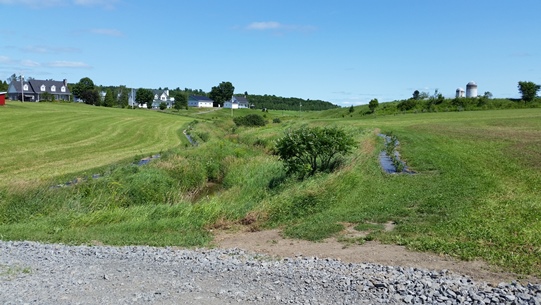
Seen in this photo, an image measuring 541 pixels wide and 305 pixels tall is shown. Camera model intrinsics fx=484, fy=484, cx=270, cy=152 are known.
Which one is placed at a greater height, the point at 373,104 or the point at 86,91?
the point at 86,91

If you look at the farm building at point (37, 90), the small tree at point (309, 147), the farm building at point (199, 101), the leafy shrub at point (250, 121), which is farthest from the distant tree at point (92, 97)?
the small tree at point (309, 147)

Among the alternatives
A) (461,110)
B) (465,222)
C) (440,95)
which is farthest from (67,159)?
(440,95)

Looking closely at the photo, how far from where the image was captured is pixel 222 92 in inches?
5920

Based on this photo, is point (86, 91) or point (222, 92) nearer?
point (86, 91)

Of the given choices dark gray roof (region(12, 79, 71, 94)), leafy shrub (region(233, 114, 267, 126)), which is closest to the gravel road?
leafy shrub (region(233, 114, 267, 126))

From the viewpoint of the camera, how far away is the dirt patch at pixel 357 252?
8.64m

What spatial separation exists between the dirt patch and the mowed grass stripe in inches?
466

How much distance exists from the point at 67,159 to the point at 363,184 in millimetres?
16766

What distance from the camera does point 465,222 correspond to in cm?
1205

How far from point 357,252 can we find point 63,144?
91.5 feet

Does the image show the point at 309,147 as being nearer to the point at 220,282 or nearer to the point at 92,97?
the point at 220,282

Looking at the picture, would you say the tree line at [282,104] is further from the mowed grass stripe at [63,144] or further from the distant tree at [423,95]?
the mowed grass stripe at [63,144]

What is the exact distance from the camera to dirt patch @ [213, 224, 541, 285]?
340 inches

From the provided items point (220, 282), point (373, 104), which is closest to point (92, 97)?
point (373, 104)
